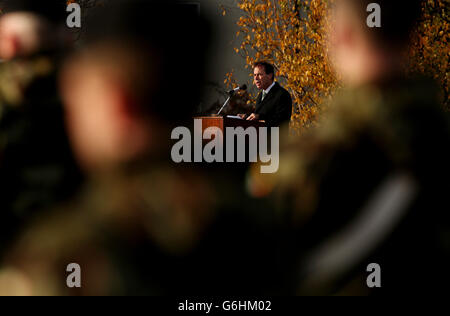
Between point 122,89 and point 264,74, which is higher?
point 264,74

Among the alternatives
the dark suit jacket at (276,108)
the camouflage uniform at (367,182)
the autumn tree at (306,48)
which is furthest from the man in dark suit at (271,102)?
the camouflage uniform at (367,182)

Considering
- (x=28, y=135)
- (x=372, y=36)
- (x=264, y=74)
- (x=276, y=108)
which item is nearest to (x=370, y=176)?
(x=372, y=36)

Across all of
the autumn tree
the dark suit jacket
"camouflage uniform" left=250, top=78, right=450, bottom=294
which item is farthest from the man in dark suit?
"camouflage uniform" left=250, top=78, right=450, bottom=294

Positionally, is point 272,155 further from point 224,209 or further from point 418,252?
point 418,252

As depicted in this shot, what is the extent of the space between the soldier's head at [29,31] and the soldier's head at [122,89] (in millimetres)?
46

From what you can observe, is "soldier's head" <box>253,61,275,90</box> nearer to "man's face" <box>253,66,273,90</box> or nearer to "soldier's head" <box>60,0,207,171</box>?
"man's face" <box>253,66,273,90</box>

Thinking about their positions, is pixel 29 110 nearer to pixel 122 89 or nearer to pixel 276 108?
pixel 122 89

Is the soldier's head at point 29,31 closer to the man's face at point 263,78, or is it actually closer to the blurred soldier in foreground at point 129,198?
the blurred soldier in foreground at point 129,198

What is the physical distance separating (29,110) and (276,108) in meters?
5.67

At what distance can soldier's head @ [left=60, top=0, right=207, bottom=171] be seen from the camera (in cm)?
71

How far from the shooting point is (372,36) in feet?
2.33

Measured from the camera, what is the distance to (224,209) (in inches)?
29.3

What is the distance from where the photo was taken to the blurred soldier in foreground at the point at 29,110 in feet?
2.48
